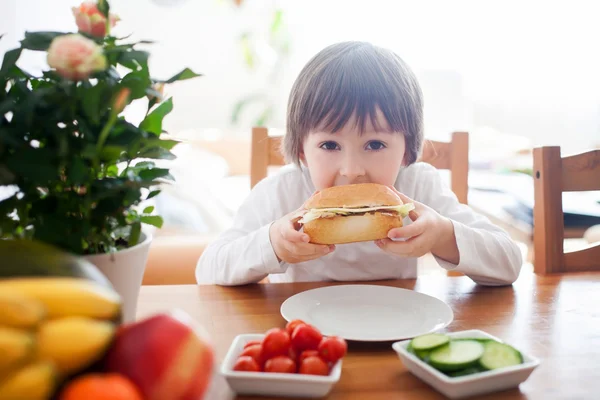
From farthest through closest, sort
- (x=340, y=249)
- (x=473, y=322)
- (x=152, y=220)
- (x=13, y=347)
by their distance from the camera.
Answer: (x=340, y=249) < (x=473, y=322) < (x=152, y=220) < (x=13, y=347)

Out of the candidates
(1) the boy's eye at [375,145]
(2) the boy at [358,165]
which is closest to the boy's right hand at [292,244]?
(2) the boy at [358,165]

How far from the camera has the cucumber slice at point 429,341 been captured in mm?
710

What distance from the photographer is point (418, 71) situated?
201 inches

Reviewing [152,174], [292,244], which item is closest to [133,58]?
[152,174]

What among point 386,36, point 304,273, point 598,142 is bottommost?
point 598,142

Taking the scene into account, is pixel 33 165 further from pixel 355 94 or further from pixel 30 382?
pixel 355 94

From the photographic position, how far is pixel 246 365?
26.7 inches

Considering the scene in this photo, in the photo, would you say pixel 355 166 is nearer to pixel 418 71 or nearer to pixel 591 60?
pixel 418 71

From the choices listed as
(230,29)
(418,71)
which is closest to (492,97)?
(418,71)

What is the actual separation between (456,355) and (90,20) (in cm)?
63

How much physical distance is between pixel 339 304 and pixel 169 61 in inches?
181

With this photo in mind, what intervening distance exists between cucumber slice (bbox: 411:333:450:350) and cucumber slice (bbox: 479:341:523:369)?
0.05m

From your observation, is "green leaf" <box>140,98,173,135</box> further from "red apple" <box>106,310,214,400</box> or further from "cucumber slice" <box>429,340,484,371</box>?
"cucumber slice" <box>429,340,484,371</box>

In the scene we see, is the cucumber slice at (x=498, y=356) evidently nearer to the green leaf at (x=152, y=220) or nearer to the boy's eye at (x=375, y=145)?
the green leaf at (x=152, y=220)
